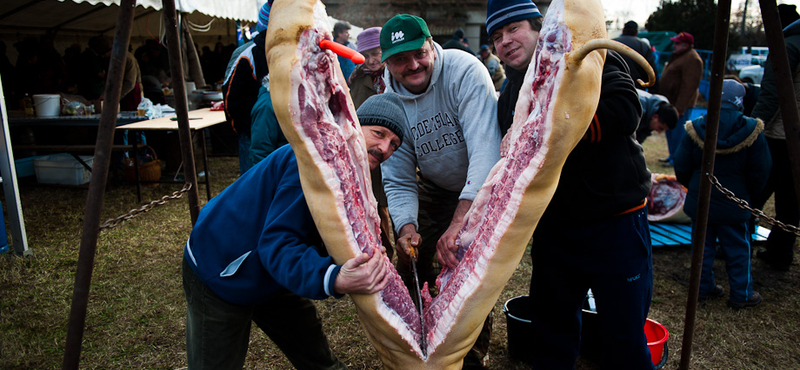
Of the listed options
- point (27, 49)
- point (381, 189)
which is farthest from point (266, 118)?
point (27, 49)

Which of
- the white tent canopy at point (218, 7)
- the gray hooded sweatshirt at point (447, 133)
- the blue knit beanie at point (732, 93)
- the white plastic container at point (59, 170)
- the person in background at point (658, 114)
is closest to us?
the gray hooded sweatshirt at point (447, 133)

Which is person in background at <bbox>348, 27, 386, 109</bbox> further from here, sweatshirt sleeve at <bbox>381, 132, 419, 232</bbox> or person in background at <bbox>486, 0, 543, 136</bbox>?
person in background at <bbox>486, 0, 543, 136</bbox>

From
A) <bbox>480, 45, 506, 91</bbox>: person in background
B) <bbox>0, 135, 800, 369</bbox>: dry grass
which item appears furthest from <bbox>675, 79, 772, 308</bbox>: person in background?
<bbox>480, 45, 506, 91</bbox>: person in background

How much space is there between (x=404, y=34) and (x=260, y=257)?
1.16m

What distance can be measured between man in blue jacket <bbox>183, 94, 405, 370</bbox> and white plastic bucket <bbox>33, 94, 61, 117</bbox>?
613 cm

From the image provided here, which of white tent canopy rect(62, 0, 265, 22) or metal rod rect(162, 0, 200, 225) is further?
white tent canopy rect(62, 0, 265, 22)

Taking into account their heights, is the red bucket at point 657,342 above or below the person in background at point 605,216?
below

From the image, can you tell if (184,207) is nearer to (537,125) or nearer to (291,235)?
(291,235)

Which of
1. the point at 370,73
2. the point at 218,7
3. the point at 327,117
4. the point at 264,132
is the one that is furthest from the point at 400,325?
the point at 218,7

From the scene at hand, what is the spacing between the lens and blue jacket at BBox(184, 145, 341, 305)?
1432mm

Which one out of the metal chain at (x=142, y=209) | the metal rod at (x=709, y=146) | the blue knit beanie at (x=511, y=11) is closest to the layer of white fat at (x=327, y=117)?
the blue knit beanie at (x=511, y=11)

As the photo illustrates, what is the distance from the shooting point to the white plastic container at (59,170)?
639 centimetres

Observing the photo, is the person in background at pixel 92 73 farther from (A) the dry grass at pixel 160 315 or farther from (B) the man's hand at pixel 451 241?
(B) the man's hand at pixel 451 241

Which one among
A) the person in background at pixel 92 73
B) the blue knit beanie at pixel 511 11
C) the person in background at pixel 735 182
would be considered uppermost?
the person in background at pixel 92 73
